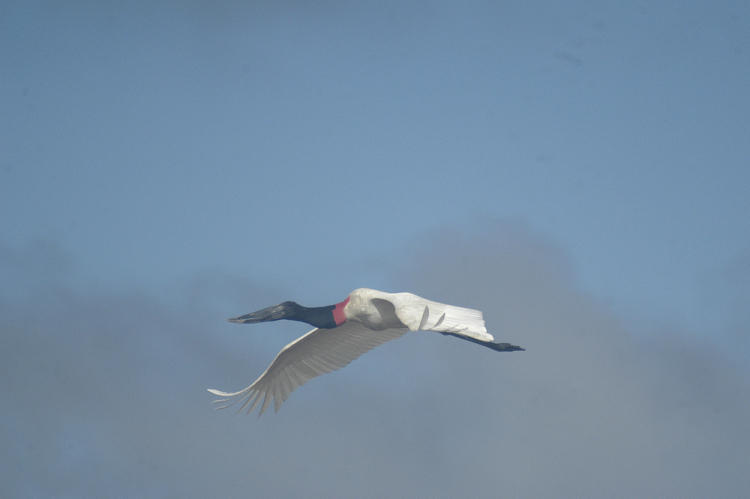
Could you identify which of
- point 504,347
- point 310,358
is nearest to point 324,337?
point 310,358

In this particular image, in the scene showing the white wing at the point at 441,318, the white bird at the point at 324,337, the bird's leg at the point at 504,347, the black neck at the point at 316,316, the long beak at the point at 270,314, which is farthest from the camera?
the long beak at the point at 270,314

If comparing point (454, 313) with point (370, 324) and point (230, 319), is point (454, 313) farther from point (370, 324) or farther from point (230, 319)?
point (230, 319)

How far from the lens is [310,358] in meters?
31.7

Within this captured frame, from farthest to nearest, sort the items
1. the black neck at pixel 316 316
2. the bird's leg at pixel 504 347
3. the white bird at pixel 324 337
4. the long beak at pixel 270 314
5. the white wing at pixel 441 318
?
the long beak at pixel 270 314 → the black neck at pixel 316 316 → the white bird at pixel 324 337 → the bird's leg at pixel 504 347 → the white wing at pixel 441 318

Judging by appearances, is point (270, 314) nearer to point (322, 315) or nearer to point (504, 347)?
point (322, 315)

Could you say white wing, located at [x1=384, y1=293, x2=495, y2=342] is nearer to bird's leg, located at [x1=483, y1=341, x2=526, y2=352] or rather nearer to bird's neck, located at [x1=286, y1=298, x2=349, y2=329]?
bird's leg, located at [x1=483, y1=341, x2=526, y2=352]

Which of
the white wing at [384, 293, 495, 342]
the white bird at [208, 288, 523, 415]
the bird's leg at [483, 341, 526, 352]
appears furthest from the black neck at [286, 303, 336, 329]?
the bird's leg at [483, 341, 526, 352]

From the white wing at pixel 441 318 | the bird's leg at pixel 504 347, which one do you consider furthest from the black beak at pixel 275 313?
the bird's leg at pixel 504 347

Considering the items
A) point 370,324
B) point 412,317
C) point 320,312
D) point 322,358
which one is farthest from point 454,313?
point 322,358

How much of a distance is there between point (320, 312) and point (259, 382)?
3511 mm

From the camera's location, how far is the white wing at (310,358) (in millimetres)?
30984

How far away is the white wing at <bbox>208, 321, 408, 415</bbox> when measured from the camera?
30984 mm

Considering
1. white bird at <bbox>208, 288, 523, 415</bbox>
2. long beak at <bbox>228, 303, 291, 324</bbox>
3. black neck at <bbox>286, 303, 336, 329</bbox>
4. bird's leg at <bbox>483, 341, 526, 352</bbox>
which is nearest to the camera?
bird's leg at <bbox>483, 341, 526, 352</bbox>

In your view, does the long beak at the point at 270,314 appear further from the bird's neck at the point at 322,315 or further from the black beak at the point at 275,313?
the bird's neck at the point at 322,315
